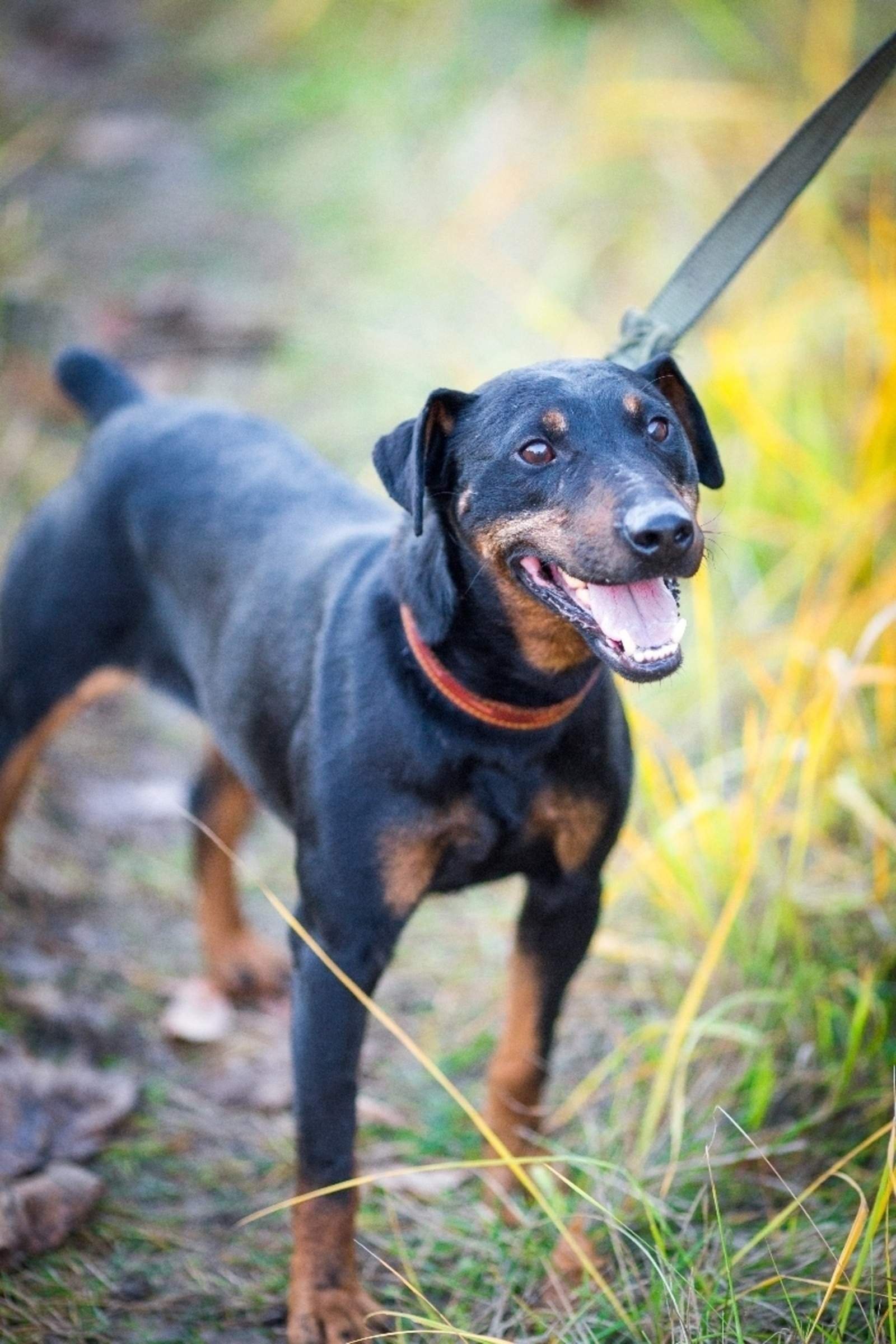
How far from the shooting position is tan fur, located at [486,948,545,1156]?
291cm

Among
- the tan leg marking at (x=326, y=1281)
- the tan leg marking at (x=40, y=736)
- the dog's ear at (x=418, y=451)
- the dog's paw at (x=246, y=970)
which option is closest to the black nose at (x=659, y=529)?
the dog's ear at (x=418, y=451)

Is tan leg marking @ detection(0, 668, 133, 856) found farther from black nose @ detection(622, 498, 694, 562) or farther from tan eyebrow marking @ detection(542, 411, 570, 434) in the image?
black nose @ detection(622, 498, 694, 562)

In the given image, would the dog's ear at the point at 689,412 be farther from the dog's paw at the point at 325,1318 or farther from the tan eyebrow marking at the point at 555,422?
the dog's paw at the point at 325,1318

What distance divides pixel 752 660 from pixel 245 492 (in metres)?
1.52

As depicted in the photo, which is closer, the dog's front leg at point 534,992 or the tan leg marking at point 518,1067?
the dog's front leg at point 534,992

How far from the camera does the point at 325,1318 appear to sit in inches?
103

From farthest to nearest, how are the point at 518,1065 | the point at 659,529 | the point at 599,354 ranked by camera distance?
the point at 599,354 → the point at 518,1065 → the point at 659,529

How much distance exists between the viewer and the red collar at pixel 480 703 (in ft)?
8.25

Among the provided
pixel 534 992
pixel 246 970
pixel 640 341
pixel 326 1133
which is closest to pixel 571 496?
pixel 640 341

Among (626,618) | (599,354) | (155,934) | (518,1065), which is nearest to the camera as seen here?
(626,618)

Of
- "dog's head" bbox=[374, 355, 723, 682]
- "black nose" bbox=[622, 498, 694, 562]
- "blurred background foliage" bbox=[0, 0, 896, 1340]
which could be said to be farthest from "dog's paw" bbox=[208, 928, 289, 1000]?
"black nose" bbox=[622, 498, 694, 562]

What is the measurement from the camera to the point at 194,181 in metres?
7.93

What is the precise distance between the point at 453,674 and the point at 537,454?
448 millimetres

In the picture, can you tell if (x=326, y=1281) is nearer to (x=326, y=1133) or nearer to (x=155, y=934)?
(x=326, y=1133)
